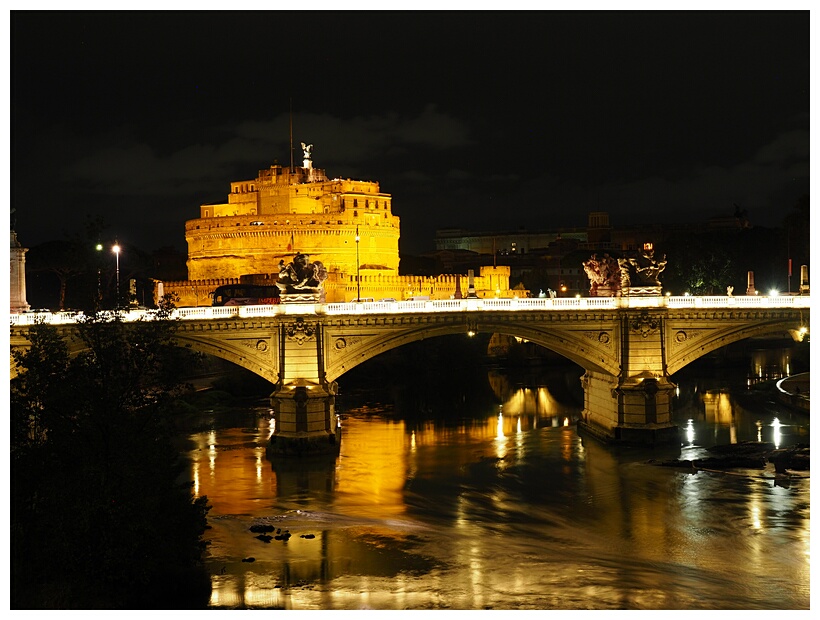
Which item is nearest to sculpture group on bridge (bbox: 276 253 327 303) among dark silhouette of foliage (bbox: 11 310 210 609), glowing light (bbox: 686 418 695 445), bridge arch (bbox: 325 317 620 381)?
bridge arch (bbox: 325 317 620 381)

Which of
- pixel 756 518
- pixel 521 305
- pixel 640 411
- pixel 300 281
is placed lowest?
pixel 756 518

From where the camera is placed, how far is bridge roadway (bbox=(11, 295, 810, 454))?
4378cm

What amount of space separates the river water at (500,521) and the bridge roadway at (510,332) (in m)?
1.83

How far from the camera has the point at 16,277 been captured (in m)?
43.3

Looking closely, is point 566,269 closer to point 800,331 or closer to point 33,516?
point 800,331

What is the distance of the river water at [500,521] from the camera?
27031 mm

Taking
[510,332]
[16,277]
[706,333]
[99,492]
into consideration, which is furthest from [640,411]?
[99,492]

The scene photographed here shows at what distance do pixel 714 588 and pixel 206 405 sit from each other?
37178 mm

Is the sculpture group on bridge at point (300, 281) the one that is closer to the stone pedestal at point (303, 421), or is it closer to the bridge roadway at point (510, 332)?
the bridge roadway at point (510, 332)

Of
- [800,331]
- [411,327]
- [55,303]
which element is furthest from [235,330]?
[55,303]

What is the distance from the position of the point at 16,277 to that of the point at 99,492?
839 inches

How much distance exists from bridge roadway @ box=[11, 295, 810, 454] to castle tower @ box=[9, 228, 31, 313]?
5918 millimetres

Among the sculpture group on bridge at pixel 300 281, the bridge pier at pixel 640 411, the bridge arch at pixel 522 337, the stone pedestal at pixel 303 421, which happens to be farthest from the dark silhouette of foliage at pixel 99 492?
the bridge pier at pixel 640 411

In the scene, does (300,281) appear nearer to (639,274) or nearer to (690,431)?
(639,274)
